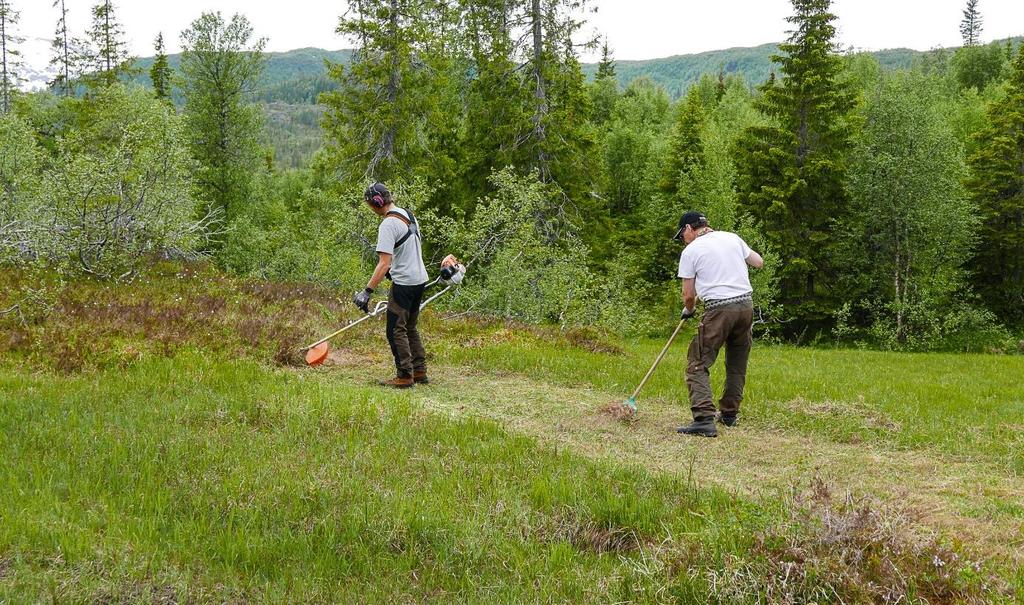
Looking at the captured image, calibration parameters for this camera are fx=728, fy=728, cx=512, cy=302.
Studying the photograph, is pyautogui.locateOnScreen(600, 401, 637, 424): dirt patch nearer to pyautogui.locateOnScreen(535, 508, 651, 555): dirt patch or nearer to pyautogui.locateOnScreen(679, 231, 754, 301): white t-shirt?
pyautogui.locateOnScreen(679, 231, 754, 301): white t-shirt

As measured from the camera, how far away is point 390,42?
2611 centimetres

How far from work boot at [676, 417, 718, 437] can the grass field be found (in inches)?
5.7

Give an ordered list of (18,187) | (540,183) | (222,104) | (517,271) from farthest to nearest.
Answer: (222,104) < (540,183) < (18,187) < (517,271)

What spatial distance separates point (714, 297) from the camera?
8125 millimetres

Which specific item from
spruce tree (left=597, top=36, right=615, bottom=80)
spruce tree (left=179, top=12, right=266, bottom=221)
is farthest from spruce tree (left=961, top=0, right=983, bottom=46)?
spruce tree (left=179, top=12, right=266, bottom=221)

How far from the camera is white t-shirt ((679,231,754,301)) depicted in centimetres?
810

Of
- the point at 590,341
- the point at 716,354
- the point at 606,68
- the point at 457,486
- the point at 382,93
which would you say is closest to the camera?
the point at 457,486

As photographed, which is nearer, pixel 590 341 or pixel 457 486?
pixel 457 486

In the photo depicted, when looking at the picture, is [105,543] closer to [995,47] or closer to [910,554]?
[910,554]

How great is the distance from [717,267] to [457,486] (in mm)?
4166

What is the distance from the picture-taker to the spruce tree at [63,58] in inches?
2024

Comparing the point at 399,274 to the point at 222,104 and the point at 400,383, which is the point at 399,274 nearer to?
the point at 400,383

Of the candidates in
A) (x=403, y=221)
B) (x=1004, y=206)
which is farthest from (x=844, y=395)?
(x=1004, y=206)

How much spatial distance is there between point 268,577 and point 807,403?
766 cm
